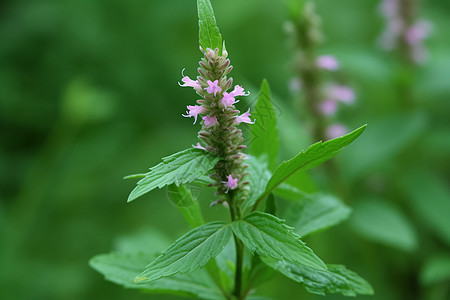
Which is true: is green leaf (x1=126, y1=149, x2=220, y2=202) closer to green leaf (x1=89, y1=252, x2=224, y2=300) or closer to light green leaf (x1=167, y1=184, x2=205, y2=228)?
light green leaf (x1=167, y1=184, x2=205, y2=228)

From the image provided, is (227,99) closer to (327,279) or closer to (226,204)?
(226,204)

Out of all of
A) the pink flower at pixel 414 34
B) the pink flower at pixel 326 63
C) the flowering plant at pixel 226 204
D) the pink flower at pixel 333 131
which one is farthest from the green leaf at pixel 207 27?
the pink flower at pixel 414 34

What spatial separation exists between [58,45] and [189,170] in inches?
108

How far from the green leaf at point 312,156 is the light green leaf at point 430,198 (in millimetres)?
1210

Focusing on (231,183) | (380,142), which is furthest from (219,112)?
(380,142)

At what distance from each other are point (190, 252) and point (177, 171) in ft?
0.49

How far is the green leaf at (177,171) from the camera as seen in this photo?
783mm

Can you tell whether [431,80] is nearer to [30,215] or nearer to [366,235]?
[366,235]

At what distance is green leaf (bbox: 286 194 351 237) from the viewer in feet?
3.67

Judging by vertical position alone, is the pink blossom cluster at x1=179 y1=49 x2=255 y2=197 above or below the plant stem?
above

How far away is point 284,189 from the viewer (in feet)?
3.53

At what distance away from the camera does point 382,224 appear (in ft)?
6.35

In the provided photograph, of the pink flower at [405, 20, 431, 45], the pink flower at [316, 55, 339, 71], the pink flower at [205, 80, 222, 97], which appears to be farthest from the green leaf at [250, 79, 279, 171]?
the pink flower at [405, 20, 431, 45]

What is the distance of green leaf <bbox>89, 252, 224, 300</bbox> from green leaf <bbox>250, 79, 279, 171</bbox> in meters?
0.31
